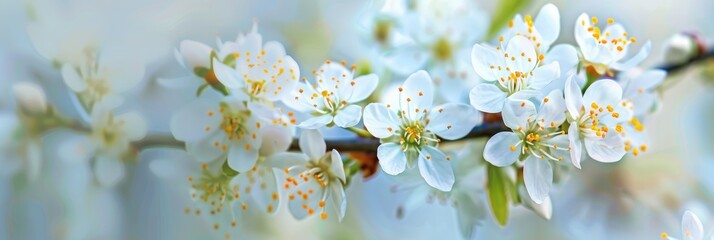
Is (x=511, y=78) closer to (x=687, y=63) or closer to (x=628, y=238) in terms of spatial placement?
(x=687, y=63)

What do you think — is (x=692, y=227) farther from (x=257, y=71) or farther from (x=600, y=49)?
(x=257, y=71)

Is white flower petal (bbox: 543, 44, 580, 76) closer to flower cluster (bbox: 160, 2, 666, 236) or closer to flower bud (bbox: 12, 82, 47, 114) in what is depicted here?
flower cluster (bbox: 160, 2, 666, 236)

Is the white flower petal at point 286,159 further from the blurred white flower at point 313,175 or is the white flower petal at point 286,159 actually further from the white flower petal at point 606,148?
the white flower petal at point 606,148

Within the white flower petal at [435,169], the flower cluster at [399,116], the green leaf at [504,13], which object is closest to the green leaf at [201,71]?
the flower cluster at [399,116]

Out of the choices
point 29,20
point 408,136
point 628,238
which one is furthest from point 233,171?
point 628,238

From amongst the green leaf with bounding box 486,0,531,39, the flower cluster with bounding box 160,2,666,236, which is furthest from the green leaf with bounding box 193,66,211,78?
the green leaf with bounding box 486,0,531,39
